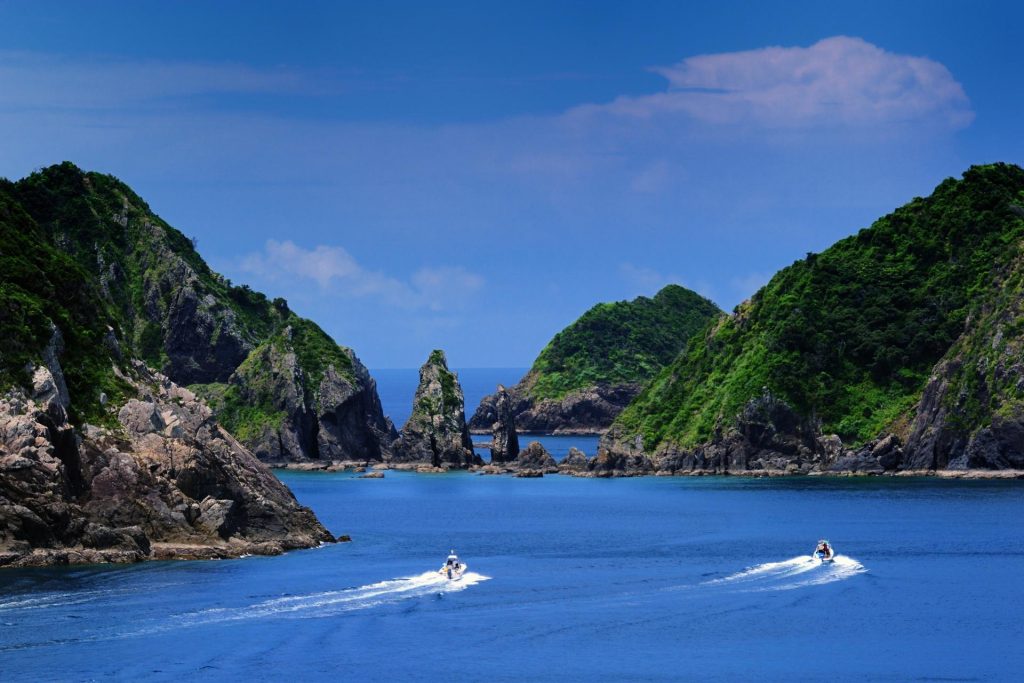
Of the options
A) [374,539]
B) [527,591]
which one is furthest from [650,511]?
[527,591]

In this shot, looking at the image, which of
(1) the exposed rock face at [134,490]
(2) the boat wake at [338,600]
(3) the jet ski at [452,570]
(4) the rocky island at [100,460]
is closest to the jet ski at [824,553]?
(2) the boat wake at [338,600]

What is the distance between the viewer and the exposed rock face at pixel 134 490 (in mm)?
106750

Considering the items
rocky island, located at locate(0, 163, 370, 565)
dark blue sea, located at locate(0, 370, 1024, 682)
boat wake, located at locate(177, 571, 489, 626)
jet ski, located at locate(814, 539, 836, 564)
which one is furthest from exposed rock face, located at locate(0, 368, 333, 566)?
jet ski, located at locate(814, 539, 836, 564)

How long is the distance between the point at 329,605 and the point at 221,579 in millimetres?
11876

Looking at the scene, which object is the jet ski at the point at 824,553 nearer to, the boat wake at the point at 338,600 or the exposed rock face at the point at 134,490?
the boat wake at the point at 338,600

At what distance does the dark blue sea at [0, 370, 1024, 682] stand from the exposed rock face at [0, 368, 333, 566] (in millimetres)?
2423

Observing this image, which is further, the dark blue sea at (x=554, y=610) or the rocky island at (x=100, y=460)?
the rocky island at (x=100, y=460)

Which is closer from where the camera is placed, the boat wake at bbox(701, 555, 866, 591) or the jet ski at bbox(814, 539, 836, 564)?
the boat wake at bbox(701, 555, 866, 591)

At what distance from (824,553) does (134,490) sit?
53.9m

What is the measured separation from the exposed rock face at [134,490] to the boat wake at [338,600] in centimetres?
1517

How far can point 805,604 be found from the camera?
104938 mm

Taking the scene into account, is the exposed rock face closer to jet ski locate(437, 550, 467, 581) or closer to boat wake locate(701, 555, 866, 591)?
jet ski locate(437, 550, 467, 581)

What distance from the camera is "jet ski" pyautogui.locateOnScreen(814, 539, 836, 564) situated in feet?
404

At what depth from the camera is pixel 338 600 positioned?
99938mm
